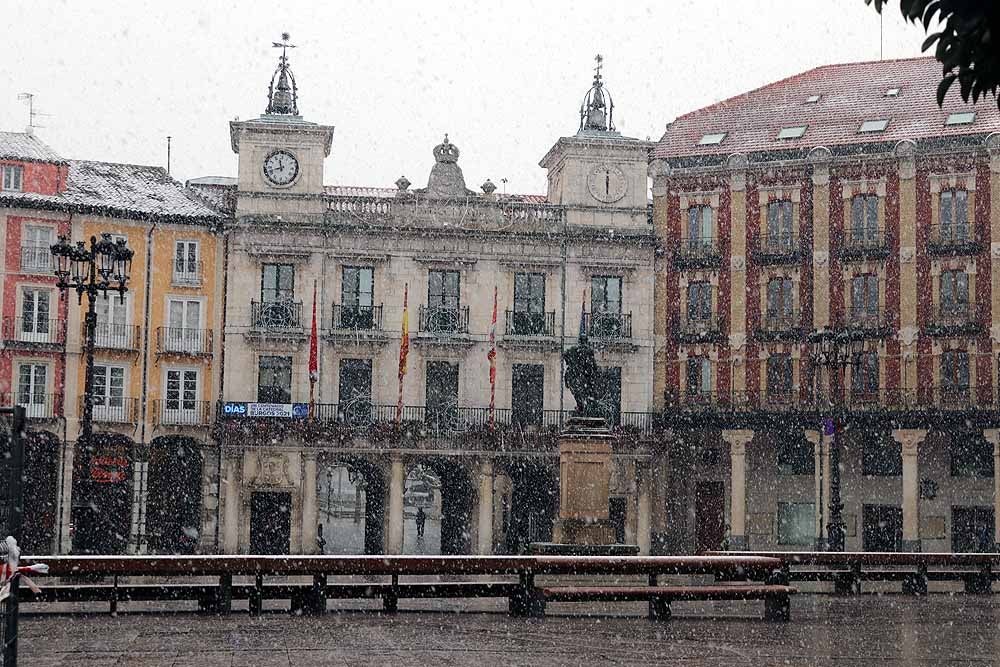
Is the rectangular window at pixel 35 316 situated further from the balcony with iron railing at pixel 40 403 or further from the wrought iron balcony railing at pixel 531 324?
the wrought iron balcony railing at pixel 531 324

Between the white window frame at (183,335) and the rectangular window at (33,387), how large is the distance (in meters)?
3.79

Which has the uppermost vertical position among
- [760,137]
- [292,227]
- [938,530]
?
[760,137]

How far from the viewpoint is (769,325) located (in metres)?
48.7

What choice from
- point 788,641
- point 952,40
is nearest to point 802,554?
point 788,641

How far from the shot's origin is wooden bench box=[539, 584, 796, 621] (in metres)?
18.5

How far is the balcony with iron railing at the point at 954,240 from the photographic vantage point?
46250 mm

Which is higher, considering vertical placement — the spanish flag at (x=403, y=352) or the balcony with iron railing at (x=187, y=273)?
the balcony with iron railing at (x=187, y=273)

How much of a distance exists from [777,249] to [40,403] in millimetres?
23523

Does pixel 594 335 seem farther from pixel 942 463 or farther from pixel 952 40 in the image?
pixel 952 40

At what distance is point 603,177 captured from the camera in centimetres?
4994

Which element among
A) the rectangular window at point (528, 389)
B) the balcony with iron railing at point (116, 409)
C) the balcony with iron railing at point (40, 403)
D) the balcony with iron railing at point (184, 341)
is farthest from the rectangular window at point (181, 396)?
the rectangular window at point (528, 389)

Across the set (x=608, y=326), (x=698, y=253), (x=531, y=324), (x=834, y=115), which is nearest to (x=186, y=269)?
(x=531, y=324)

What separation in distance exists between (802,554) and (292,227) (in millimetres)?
28056

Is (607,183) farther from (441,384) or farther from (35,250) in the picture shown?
(35,250)
